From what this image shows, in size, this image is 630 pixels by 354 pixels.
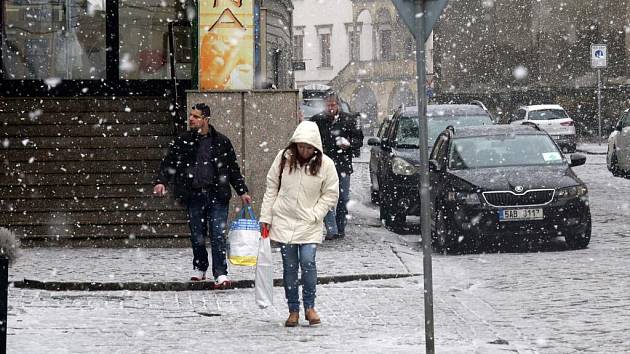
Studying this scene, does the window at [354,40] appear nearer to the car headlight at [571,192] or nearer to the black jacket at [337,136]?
the black jacket at [337,136]

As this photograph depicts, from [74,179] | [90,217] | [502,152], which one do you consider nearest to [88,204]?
[90,217]

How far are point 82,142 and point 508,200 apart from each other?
589 centimetres

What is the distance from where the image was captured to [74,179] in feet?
58.1

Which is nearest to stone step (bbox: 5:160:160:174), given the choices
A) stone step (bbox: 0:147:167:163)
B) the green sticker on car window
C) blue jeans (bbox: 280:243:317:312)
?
stone step (bbox: 0:147:167:163)

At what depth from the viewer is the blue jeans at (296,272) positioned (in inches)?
411

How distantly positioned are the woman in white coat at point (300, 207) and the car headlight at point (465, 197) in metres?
5.19

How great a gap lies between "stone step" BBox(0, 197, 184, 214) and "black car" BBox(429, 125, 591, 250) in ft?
11.3

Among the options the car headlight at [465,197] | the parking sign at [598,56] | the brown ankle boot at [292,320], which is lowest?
the brown ankle boot at [292,320]

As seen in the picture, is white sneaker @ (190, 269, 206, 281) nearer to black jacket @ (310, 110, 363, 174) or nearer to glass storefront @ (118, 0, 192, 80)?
black jacket @ (310, 110, 363, 174)

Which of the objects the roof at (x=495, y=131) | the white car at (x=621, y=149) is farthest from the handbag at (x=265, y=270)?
the white car at (x=621, y=149)

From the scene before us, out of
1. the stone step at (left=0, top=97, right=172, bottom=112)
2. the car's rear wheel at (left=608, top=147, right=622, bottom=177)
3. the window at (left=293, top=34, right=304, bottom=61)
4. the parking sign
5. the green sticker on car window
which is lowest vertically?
the car's rear wheel at (left=608, top=147, right=622, bottom=177)

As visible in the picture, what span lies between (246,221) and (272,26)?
74.8 ft

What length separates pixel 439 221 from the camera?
1616 centimetres

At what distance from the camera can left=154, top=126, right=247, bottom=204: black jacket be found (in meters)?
12.9
